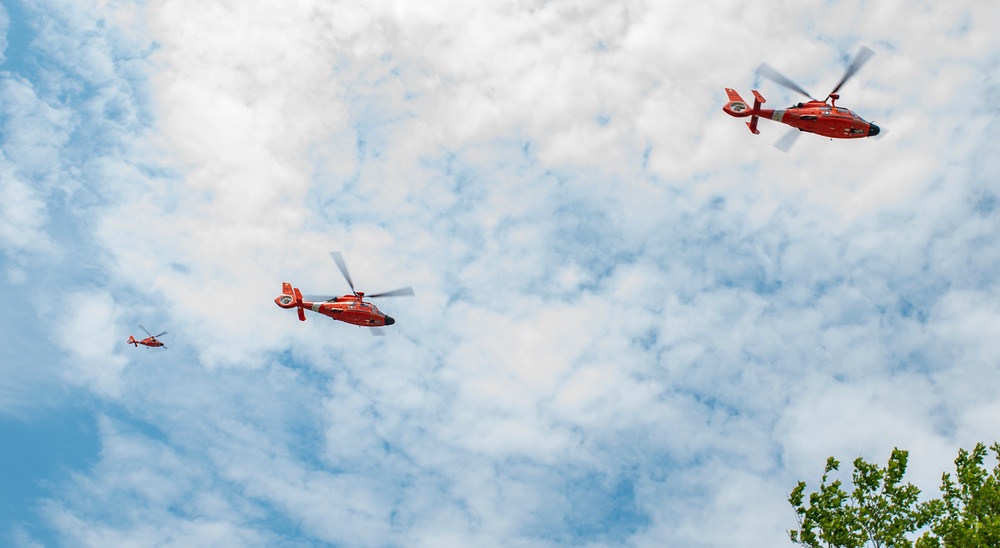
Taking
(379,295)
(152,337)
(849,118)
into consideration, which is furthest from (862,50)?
(152,337)

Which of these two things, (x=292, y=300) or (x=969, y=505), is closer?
(x=969, y=505)

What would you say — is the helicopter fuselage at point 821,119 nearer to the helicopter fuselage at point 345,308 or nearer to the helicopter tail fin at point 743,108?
the helicopter tail fin at point 743,108

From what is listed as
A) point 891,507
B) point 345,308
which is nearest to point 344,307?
point 345,308

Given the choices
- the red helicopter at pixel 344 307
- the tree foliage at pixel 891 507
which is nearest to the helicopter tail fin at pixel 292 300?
the red helicopter at pixel 344 307

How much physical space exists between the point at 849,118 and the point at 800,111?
3.70 metres

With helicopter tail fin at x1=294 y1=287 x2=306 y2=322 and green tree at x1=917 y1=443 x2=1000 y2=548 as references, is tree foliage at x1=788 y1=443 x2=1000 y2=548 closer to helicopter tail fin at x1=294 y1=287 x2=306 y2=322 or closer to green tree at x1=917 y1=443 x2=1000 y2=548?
green tree at x1=917 y1=443 x2=1000 y2=548

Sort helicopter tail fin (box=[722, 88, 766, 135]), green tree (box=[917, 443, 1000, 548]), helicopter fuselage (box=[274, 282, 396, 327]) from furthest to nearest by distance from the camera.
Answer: helicopter fuselage (box=[274, 282, 396, 327]) → helicopter tail fin (box=[722, 88, 766, 135]) → green tree (box=[917, 443, 1000, 548])

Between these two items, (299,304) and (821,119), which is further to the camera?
(299,304)

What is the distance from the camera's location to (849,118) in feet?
225

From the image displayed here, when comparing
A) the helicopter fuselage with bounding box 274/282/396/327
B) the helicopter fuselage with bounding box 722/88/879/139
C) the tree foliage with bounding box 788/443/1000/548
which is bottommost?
the tree foliage with bounding box 788/443/1000/548

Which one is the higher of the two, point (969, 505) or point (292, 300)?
point (292, 300)

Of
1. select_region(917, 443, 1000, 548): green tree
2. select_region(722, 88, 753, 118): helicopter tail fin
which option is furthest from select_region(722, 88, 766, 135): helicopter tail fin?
select_region(917, 443, 1000, 548): green tree

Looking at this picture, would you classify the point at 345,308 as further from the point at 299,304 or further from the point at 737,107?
the point at 737,107

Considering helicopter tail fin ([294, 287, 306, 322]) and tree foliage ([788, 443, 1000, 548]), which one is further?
helicopter tail fin ([294, 287, 306, 322])
